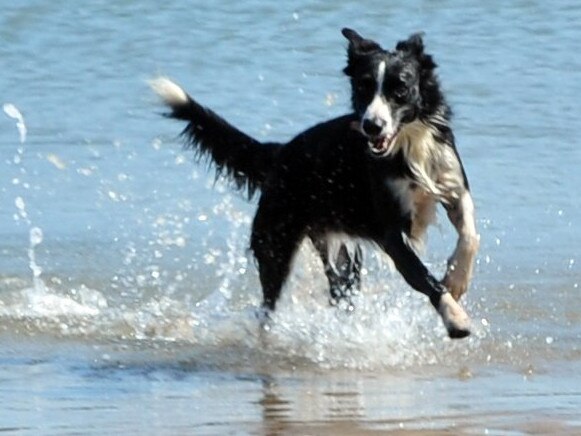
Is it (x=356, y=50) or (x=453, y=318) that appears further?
(x=356, y=50)

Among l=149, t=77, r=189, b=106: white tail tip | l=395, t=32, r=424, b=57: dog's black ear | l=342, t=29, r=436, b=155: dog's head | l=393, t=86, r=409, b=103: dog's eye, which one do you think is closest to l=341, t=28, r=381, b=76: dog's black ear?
l=342, t=29, r=436, b=155: dog's head

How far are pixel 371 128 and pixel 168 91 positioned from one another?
135 cm

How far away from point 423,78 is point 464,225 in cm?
61

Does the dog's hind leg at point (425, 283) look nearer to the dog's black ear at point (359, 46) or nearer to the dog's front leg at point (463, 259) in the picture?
the dog's front leg at point (463, 259)

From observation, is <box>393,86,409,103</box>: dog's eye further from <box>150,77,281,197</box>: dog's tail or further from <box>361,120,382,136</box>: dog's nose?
<box>150,77,281,197</box>: dog's tail

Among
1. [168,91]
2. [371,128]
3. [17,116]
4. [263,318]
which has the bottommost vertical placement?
[17,116]

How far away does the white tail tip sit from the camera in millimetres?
7566

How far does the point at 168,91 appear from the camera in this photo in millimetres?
7621

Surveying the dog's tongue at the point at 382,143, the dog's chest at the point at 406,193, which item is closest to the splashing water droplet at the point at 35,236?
the dog's chest at the point at 406,193

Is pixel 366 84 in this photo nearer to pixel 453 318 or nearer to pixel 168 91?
pixel 453 318

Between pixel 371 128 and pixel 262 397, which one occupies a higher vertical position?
pixel 371 128

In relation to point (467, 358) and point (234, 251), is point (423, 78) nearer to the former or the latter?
point (467, 358)

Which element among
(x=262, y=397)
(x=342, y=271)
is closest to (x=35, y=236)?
(x=342, y=271)

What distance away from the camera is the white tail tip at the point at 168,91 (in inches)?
298
